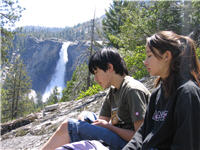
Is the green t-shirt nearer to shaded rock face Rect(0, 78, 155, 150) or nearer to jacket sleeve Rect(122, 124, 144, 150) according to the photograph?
jacket sleeve Rect(122, 124, 144, 150)

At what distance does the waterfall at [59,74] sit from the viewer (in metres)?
102

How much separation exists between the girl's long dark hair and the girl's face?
1.0 inches

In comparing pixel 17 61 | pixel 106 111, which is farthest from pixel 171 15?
pixel 17 61

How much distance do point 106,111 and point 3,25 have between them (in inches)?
482

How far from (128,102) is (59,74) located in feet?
344

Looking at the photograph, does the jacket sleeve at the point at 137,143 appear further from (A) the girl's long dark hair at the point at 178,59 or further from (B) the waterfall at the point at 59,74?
(B) the waterfall at the point at 59,74

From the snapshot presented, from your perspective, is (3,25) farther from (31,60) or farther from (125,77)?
(31,60)

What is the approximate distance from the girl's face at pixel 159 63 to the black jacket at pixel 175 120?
15 cm

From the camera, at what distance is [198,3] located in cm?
838

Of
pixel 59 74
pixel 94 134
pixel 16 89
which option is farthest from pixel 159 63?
pixel 59 74

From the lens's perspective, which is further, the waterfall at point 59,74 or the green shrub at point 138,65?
the waterfall at point 59,74

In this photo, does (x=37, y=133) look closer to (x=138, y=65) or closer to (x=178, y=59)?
(x=178, y=59)

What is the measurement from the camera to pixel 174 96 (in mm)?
1378

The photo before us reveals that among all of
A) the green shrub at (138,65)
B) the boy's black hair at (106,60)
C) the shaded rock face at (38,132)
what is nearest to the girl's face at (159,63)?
the boy's black hair at (106,60)
